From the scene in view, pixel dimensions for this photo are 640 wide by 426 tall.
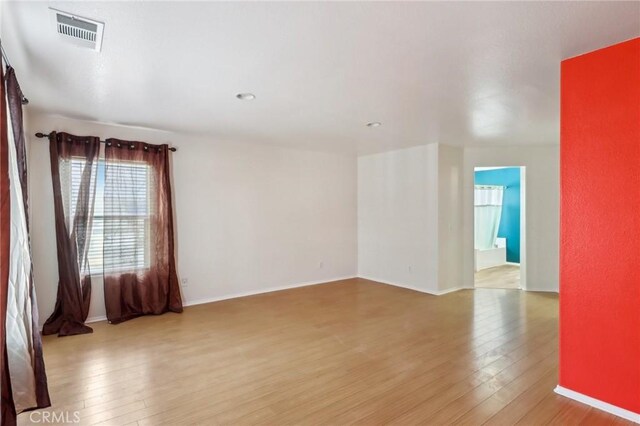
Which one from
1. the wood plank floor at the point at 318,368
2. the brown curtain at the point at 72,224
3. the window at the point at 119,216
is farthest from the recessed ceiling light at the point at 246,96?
the wood plank floor at the point at 318,368

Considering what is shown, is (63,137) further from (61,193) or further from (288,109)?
(288,109)

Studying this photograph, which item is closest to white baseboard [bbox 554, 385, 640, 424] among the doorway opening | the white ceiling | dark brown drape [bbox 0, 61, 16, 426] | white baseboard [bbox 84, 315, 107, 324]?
the white ceiling

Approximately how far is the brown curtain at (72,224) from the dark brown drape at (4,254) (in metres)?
2.02

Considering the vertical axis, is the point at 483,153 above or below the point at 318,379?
above

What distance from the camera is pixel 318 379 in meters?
2.68

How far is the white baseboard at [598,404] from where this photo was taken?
2117 mm

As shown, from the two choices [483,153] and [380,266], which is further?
[380,266]

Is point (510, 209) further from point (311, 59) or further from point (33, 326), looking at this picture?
point (33, 326)

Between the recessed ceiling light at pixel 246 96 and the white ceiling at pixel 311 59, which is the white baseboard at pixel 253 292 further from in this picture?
the recessed ceiling light at pixel 246 96

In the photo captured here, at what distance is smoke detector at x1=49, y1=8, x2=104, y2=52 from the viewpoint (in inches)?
→ 71.8

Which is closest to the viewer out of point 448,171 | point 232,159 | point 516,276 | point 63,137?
Answer: point 63,137

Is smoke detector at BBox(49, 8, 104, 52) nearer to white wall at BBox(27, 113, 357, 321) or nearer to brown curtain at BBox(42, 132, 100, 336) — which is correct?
brown curtain at BBox(42, 132, 100, 336)

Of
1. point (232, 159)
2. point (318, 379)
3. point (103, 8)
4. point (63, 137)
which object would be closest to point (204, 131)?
point (232, 159)

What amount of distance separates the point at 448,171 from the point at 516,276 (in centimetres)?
302
